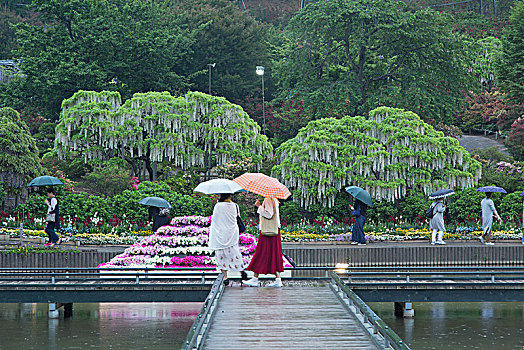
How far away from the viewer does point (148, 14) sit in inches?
1709

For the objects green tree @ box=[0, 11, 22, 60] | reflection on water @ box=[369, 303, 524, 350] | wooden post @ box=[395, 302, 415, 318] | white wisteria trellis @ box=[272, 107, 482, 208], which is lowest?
reflection on water @ box=[369, 303, 524, 350]

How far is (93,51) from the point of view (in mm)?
40688

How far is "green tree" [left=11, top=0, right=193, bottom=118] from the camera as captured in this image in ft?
128

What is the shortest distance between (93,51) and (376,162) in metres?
20.8

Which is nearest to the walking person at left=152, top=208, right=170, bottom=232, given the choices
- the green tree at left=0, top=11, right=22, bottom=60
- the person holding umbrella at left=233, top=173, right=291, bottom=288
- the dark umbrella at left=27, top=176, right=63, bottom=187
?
the dark umbrella at left=27, top=176, right=63, bottom=187

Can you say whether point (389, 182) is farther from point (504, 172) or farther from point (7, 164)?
point (7, 164)

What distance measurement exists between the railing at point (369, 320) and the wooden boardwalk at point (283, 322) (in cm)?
9

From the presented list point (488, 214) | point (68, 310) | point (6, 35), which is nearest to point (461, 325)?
point (68, 310)

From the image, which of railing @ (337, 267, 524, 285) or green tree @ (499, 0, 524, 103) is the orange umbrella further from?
green tree @ (499, 0, 524, 103)

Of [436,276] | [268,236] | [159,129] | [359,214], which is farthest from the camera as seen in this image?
[159,129]

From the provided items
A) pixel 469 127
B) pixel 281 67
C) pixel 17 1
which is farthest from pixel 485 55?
pixel 17 1

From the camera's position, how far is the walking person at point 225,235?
38.2 ft

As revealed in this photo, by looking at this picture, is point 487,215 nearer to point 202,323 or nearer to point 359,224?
point 359,224

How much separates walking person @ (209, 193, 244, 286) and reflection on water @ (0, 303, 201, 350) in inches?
58.9
